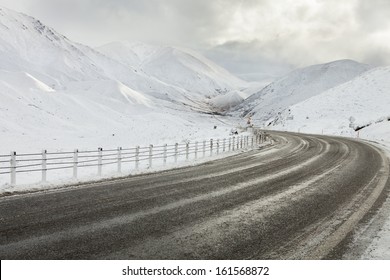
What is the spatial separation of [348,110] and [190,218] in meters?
86.3

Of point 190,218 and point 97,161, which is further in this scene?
point 97,161

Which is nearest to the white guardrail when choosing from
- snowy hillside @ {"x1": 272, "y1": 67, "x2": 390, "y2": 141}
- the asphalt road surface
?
the asphalt road surface

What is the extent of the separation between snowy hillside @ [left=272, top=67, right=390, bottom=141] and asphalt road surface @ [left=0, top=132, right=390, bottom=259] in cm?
4908

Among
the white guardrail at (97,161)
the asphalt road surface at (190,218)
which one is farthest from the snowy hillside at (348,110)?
the asphalt road surface at (190,218)

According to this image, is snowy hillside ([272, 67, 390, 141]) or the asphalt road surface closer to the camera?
the asphalt road surface

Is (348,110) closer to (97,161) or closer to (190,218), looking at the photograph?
(97,161)

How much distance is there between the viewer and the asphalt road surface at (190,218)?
6.20 m

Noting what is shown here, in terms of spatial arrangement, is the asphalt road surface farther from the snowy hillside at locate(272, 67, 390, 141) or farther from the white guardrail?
the snowy hillside at locate(272, 67, 390, 141)

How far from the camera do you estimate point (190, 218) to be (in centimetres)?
824

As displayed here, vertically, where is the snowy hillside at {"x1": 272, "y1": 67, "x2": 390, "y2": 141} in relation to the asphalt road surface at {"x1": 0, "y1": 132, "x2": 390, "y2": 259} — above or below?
above

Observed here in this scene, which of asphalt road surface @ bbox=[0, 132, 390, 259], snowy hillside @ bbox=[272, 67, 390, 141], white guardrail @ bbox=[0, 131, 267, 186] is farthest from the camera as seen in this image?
snowy hillside @ bbox=[272, 67, 390, 141]

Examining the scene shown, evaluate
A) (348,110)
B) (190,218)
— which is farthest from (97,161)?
(348,110)

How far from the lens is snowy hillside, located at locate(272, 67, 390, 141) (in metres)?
68.2

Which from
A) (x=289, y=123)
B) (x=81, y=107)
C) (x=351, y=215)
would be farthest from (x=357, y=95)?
(x=351, y=215)
